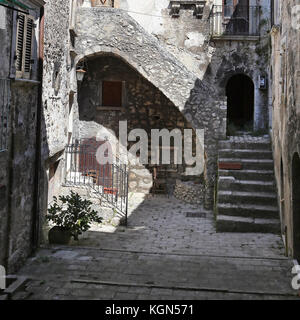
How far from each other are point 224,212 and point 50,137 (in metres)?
4.45

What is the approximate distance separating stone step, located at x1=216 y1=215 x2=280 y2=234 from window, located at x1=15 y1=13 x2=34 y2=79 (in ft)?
17.5

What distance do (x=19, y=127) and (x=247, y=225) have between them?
5.42 metres

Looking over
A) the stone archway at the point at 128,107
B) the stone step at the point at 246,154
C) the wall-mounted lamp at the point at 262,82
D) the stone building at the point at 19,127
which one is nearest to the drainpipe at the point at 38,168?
the stone building at the point at 19,127

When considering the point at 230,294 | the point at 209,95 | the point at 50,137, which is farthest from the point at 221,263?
the point at 209,95

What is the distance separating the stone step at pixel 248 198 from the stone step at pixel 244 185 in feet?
0.48

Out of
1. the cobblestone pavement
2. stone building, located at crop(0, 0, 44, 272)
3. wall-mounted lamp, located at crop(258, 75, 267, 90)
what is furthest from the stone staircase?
stone building, located at crop(0, 0, 44, 272)

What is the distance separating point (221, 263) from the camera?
21.5 feet

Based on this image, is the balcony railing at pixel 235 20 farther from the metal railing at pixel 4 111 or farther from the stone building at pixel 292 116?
the metal railing at pixel 4 111

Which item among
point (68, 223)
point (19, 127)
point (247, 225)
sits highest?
point (19, 127)

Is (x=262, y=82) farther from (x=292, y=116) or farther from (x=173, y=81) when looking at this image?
(x=292, y=116)

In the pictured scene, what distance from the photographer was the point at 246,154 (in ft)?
33.8

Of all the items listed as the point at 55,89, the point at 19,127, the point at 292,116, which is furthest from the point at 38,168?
the point at 292,116

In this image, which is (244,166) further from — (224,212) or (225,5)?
(225,5)

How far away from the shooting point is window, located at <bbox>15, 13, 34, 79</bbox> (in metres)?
5.81
